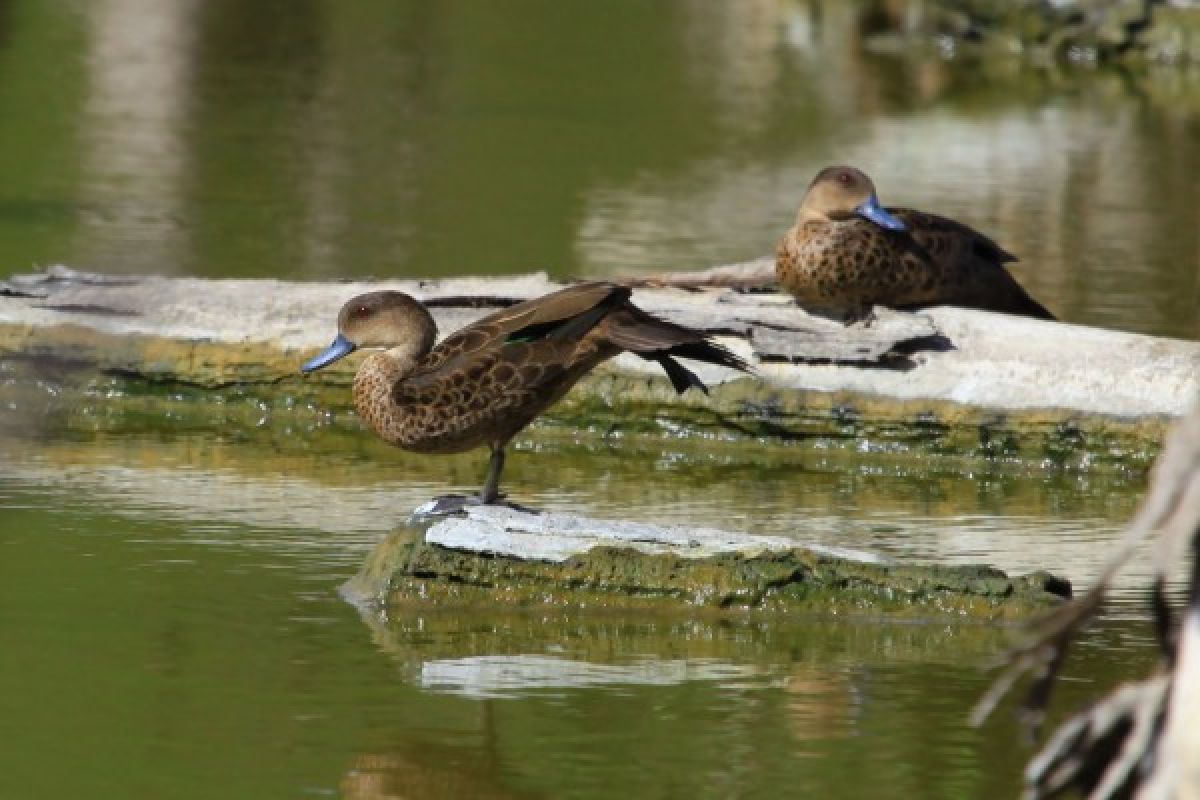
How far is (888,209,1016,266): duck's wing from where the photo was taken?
1011cm

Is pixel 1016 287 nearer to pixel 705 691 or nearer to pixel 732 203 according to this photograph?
pixel 705 691

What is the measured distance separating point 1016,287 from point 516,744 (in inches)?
194

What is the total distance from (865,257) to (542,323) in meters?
2.75

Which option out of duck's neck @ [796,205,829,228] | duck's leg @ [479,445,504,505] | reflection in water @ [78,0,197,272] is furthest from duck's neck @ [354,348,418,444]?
reflection in water @ [78,0,197,272]

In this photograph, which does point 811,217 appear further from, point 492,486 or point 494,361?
point 492,486

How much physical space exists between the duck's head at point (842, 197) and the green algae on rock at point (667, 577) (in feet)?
10.00

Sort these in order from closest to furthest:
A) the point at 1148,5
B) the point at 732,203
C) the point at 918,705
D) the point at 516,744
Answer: the point at 516,744 → the point at 918,705 → the point at 732,203 → the point at 1148,5

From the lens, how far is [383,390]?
7590 millimetres

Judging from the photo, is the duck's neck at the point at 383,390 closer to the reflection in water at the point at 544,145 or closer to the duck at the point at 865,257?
the duck at the point at 865,257

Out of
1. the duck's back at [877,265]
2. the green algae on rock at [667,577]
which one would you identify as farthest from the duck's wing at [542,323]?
the duck's back at [877,265]

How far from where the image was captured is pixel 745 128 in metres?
19.8

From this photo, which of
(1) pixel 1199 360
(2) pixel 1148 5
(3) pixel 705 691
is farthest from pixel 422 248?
(2) pixel 1148 5

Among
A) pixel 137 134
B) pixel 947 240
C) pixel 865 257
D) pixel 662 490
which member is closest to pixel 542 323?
pixel 662 490

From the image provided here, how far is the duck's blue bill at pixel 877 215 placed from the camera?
32.8ft
